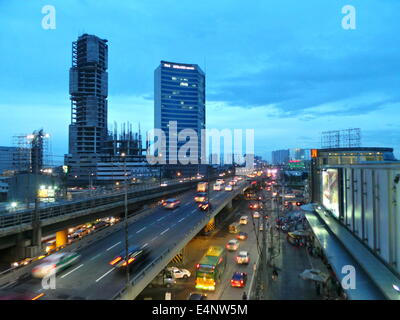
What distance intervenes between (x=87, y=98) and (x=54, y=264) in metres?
115

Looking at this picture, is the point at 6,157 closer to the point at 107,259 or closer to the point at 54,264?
the point at 107,259

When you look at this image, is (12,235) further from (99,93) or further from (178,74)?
(178,74)

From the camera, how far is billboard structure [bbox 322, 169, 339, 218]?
2478 centimetres

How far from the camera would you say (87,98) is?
11650 centimetres

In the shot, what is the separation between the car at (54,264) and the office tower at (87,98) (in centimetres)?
10490

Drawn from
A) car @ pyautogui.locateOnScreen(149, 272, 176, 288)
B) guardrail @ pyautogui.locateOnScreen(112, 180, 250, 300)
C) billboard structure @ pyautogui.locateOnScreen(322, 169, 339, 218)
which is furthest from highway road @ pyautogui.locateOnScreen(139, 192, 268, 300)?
billboard structure @ pyautogui.locateOnScreen(322, 169, 339, 218)

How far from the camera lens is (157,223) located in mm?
27969

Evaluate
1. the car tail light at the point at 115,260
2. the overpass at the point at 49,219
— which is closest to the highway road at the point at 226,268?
the car tail light at the point at 115,260

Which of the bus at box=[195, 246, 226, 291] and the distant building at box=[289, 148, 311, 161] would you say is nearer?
the bus at box=[195, 246, 226, 291]

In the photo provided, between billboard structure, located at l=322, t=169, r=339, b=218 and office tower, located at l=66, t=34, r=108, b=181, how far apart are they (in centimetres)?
10332

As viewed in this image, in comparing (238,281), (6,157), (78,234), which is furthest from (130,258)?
(6,157)

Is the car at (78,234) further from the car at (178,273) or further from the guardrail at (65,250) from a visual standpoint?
the car at (178,273)

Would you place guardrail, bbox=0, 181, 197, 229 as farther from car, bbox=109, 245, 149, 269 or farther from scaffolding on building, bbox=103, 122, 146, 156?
scaffolding on building, bbox=103, 122, 146, 156
